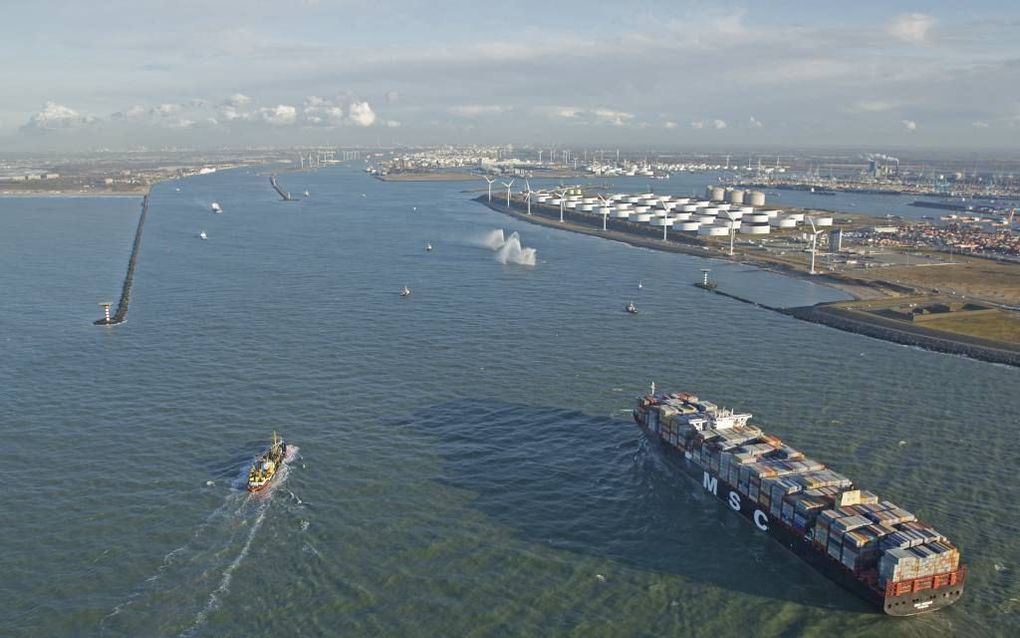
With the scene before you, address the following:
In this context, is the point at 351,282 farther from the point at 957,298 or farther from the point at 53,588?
the point at 957,298

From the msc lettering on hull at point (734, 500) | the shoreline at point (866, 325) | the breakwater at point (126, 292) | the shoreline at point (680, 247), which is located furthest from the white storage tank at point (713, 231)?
the msc lettering on hull at point (734, 500)

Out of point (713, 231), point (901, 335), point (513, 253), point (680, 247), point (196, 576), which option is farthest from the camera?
point (713, 231)

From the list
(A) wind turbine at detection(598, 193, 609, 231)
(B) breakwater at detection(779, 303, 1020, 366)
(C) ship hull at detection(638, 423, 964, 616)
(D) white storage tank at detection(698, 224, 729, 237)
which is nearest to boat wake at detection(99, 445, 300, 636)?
(C) ship hull at detection(638, 423, 964, 616)

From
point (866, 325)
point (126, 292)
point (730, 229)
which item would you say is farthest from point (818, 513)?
point (730, 229)

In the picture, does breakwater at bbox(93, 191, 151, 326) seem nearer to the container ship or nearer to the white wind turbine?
the container ship

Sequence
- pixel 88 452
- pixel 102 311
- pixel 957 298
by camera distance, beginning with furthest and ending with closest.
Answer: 1. pixel 957 298
2. pixel 102 311
3. pixel 88 452

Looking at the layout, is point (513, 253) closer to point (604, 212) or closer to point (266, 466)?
point (604, 212)

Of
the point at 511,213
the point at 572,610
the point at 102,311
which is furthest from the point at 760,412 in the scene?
the point at 511,213
